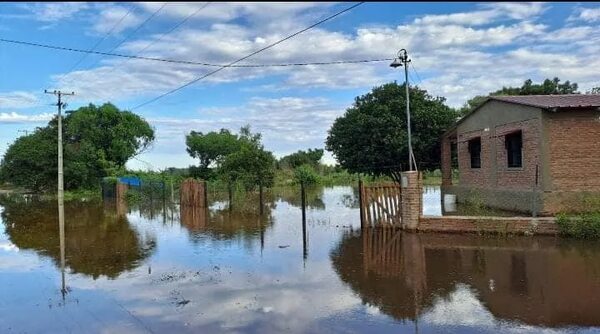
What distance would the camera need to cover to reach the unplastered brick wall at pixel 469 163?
22359 millimetres

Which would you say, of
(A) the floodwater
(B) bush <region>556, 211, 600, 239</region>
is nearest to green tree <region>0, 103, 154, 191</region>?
(A) the floodwater

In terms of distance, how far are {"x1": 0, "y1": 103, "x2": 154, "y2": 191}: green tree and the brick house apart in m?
38.5

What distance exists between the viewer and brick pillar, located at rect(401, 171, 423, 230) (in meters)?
15.1

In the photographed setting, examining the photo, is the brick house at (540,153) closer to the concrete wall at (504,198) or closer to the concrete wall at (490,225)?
the concrete wall at (504,198)

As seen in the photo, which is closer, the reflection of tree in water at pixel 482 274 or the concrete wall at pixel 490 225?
the reflection of tree in water at pixel 482 274

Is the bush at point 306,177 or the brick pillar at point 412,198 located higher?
the bush at point 306,177

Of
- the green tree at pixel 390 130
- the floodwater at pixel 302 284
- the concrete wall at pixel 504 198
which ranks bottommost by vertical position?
the floodwater at pixel 302 284

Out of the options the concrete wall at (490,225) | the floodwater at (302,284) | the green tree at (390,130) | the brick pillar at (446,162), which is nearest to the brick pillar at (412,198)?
the concrete wall at (490,225)

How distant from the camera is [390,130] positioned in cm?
2884

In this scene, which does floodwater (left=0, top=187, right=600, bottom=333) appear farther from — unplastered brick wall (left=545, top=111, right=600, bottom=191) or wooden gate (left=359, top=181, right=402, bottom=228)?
unplastered brick wall (left=545, top=111, right=600, bottom=191)

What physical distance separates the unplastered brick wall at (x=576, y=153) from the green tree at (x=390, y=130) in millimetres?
11624

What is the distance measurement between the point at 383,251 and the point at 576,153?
28.6 feet

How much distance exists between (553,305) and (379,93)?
955 inches

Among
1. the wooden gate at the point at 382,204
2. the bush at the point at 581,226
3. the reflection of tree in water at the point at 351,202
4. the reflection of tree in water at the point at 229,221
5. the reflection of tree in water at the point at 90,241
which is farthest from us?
the reflection of tree in water at the point at 351,202
